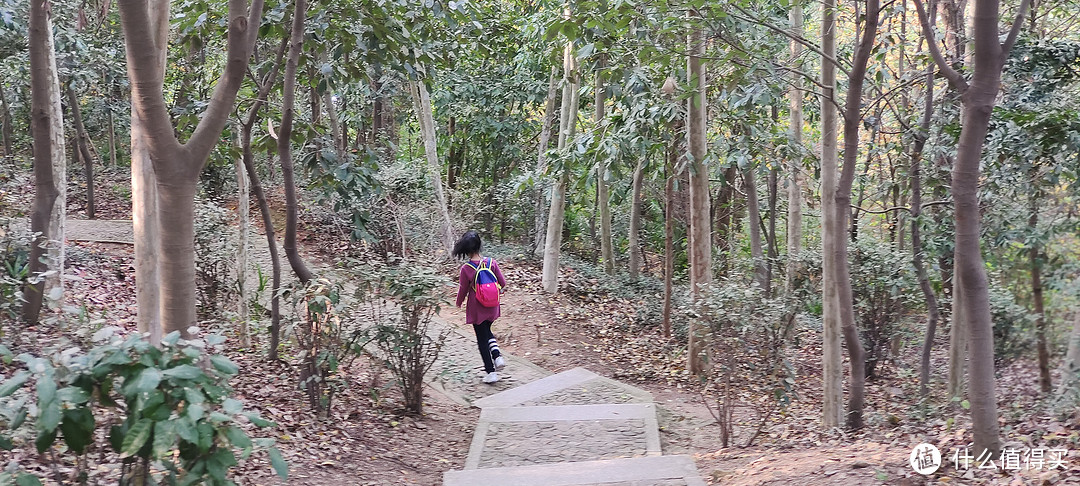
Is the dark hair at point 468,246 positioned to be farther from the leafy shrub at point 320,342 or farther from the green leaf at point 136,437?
the green leaf at point 136,437

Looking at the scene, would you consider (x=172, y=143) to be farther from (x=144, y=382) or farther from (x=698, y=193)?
(x=698, y=193)

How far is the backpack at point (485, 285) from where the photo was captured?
853cm

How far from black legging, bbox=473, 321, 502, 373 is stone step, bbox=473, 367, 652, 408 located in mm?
398

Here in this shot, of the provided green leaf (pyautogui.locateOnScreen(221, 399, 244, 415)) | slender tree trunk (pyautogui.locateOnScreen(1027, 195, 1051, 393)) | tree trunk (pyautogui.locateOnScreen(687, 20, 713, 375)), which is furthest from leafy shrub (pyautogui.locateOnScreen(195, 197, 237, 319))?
slender tree trunk (pyautogui.locateOnScreen(1027, 195, 1051, 393))

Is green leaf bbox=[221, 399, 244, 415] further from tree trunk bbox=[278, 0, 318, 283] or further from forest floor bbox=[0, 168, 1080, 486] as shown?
tree trunk bbox=[278, 0, 318, 283]

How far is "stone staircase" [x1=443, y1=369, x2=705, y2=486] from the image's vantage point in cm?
550

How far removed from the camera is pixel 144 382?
9.25 feet

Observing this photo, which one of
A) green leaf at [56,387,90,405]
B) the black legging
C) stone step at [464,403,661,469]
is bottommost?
stone step at [464,403,661,469]

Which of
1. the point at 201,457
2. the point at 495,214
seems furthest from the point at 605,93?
the point at 201,457

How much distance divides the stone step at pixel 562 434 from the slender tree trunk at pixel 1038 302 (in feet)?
12.8

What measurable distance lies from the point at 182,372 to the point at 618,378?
310 inches

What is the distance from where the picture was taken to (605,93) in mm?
11086

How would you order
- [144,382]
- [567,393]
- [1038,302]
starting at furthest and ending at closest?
[567,393] < [1038,302] < [144,382]

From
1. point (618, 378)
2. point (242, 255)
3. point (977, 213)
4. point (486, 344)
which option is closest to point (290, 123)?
point (242, 255)
